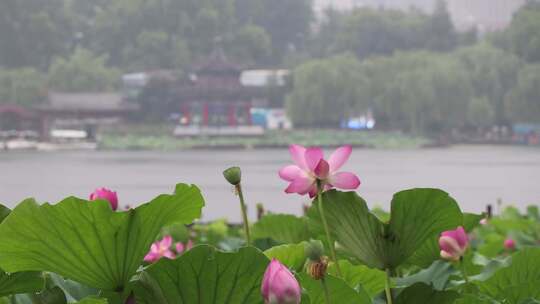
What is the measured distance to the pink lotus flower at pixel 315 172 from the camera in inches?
20.6

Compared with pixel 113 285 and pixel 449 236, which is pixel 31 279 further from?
pixel 449 236

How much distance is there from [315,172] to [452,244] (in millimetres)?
148

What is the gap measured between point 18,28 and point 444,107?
1513 cm

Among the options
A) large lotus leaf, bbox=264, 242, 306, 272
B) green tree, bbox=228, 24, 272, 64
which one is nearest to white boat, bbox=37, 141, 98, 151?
green tree, bbox=228, 24, 272, 64

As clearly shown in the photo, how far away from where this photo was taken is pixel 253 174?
25.4 metres

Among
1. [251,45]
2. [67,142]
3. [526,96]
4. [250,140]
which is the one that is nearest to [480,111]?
[526,96]

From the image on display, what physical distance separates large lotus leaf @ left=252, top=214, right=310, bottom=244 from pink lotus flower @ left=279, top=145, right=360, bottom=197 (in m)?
0.40

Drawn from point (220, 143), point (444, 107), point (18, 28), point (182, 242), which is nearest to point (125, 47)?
point (18, 28)

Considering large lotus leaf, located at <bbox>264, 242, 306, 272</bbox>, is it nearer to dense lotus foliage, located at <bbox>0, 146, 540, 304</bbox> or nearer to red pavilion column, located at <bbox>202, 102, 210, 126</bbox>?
dense lotus foliage, located at <bbox>0, 146, 540, 304</bbox>

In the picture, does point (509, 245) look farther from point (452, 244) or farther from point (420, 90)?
point (420, 90)

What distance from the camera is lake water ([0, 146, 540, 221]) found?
62.0ft

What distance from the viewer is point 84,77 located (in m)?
33.3

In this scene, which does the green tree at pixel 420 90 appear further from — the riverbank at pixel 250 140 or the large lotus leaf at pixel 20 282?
the large lotus leaf at pixel 20 282

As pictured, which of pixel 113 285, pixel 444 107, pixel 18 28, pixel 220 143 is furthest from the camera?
pixel 18 28
